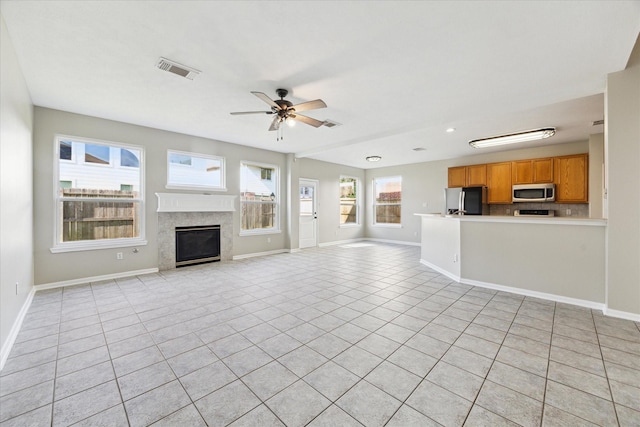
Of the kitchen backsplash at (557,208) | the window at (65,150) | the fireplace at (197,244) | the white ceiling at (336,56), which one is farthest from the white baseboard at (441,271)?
the window at (65,150)

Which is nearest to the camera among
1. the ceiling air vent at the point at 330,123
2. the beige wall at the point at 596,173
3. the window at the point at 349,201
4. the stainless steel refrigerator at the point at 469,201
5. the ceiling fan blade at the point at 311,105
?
the ceiling fan blade at the point at 311,105

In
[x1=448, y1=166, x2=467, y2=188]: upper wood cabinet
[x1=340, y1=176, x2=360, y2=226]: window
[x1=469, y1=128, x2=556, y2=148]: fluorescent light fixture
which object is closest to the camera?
[x1=469, y1=128, x2=556, y2=148]: fluorescent light fixture

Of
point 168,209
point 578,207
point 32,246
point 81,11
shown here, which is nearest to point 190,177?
point 168,209

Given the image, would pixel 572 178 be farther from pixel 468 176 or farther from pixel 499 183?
pixel 468 176

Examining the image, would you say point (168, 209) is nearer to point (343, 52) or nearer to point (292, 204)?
point (292, 204)

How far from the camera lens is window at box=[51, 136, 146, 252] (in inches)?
163

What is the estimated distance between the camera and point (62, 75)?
3021mm

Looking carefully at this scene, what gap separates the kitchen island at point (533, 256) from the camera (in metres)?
3.21

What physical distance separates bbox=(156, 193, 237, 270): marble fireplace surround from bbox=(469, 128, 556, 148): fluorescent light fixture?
547cm

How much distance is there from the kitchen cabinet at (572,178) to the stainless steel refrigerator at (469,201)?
137 centimetres

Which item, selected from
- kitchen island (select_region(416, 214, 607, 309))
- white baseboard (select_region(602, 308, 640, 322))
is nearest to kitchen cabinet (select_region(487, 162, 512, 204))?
kitchen island (select_region(416, 214, 607, 309))

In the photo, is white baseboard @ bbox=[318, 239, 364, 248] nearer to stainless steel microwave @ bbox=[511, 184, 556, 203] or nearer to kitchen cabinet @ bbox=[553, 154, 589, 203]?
stainless steel microwave @ bbox=[511, 184, 556, 203]

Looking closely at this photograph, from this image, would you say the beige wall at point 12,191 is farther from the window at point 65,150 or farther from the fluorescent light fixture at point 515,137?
the fluorescent light fixture at point 515,137

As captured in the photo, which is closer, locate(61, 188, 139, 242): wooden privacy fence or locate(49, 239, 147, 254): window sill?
locate(49, 239, 147, 254): window sill
